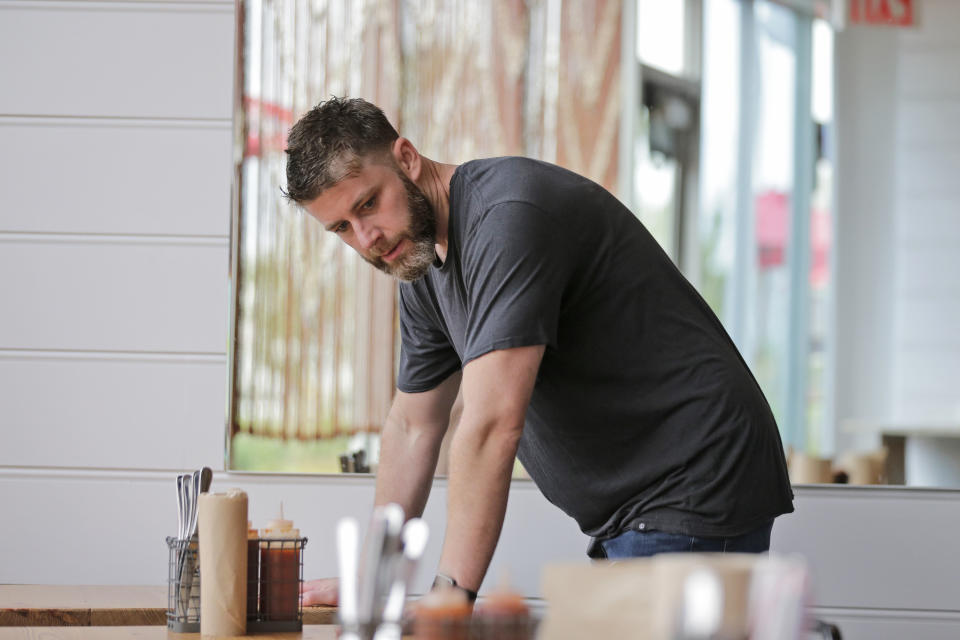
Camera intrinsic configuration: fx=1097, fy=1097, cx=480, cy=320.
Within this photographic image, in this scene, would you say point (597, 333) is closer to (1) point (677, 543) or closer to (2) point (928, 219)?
(1) point (677, 543)

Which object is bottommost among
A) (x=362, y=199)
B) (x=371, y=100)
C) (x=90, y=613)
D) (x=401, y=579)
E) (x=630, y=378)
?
(x=90, y=613)

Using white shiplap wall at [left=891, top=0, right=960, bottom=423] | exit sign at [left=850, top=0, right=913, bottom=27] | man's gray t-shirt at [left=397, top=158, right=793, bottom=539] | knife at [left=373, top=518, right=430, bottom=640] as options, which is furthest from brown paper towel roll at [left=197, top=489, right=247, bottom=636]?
exit sign at [left=850, top=0, right=913, bottom=27]

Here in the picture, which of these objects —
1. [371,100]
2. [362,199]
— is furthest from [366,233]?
[371,100]

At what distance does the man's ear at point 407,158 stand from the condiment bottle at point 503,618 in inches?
32.2

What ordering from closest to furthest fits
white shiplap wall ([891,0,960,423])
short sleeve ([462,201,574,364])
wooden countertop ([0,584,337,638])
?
short sleeve ([462,201,574,364])
wooden countertop ([0,584,337,638])
white shiplap wall ([891,0,960,423])

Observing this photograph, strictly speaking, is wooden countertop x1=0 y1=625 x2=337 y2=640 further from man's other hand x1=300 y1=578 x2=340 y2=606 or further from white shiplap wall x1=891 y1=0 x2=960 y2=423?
white shiplap wall x1=891 y1=0 x2=960 y2=423

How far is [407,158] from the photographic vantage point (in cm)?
152

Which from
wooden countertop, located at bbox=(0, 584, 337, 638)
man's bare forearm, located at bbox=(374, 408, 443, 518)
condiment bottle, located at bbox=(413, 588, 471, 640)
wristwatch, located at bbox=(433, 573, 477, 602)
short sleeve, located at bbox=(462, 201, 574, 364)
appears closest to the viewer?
condiment bottle, located at bbox=(413, 588, 471, 640)

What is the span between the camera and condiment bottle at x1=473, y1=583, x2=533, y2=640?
2.53ft

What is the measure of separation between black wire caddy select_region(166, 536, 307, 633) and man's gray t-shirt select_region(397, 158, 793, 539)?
0.36 m

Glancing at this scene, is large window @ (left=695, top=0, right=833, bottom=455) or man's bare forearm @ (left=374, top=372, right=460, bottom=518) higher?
large window @ (left=695, top=0, right=833, bottom=455)

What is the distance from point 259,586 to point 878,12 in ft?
6.16

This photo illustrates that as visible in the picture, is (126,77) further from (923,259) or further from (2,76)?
(923,259)

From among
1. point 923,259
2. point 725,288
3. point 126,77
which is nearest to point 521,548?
point 725,288
